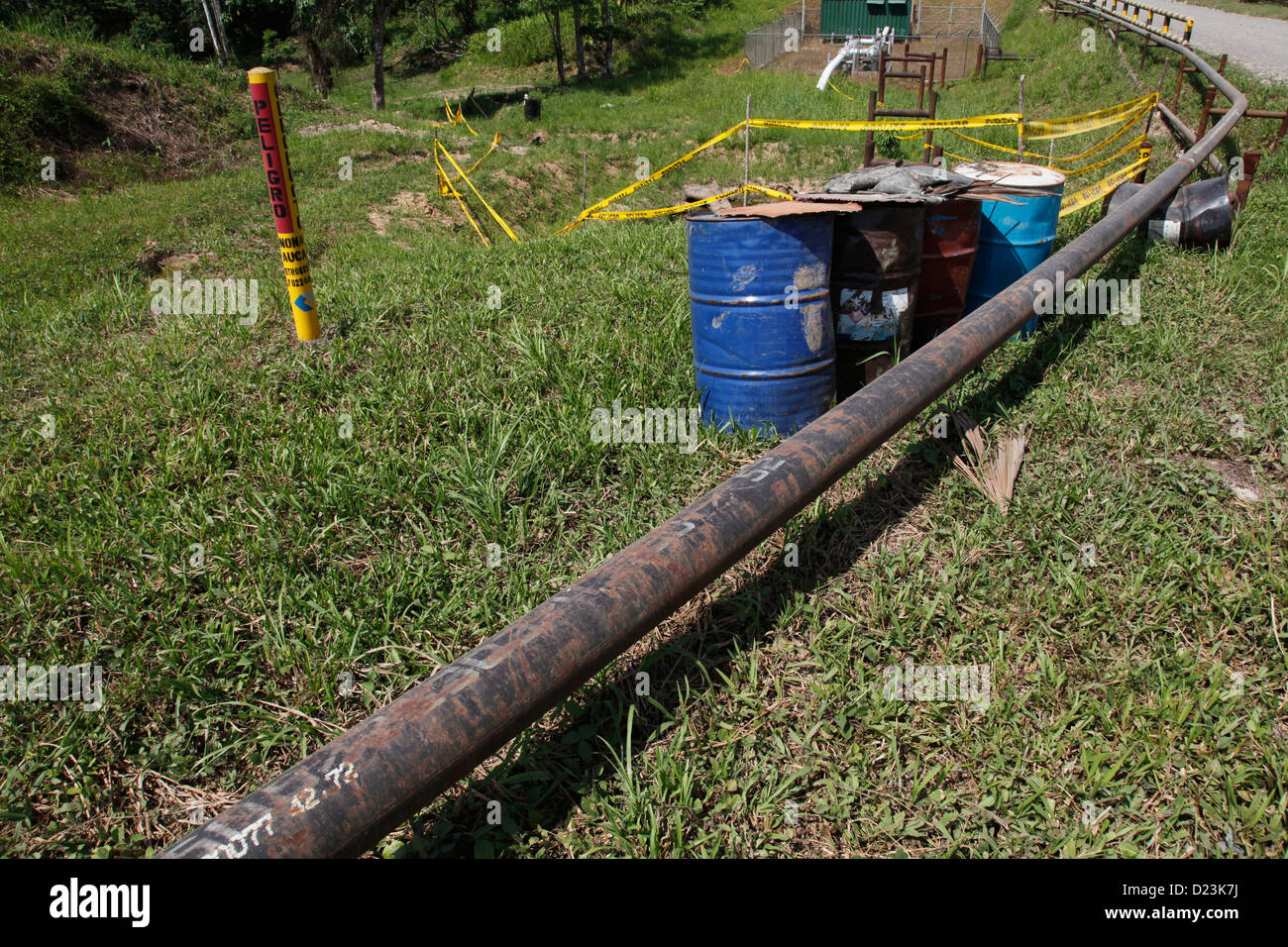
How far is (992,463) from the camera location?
3.29 metres

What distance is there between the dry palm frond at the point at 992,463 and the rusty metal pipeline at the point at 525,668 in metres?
0.64

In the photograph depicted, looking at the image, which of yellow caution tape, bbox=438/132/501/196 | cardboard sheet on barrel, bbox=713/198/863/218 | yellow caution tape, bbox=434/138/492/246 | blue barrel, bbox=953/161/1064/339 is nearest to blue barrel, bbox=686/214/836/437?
cardboard sheet on barrel, bbox=713/198/863/218

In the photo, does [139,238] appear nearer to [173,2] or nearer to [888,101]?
[888,101]

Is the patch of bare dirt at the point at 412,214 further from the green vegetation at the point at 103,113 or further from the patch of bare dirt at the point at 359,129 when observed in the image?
the patch of bare dirt at the point at 359,129

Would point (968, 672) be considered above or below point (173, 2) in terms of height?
below

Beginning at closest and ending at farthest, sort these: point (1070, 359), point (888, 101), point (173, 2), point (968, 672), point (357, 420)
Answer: point (968, 672)
point (357, 420)
point (1070, 359)
point (888, 101)
point (173, 2)

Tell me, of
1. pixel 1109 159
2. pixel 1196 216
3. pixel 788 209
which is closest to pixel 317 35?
pixel 1109 159

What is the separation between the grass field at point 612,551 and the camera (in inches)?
82.3

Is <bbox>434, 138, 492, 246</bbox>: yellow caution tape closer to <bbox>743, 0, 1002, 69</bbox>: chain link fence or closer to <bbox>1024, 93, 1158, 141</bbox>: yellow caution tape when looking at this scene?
<bbox>1024, 93, 1158, 141</bbox>: yellow caution tape

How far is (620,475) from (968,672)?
62.2 inches

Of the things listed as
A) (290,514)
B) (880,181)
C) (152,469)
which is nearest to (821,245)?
(880,181)

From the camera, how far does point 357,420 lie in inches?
144

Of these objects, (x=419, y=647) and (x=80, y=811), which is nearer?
(x=80, y=811)

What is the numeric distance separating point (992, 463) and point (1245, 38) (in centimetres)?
1879
